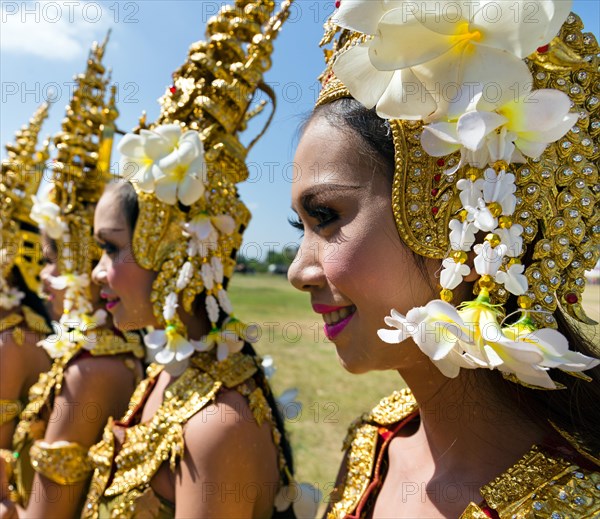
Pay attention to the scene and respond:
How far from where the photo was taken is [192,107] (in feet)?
7.89

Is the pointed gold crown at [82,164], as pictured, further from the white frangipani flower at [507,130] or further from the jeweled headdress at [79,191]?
the white frangipani flower at [507,130]

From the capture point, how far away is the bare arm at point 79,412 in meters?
2.37

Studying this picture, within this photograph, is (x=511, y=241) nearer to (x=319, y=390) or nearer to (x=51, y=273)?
→ (x=51, y=273)

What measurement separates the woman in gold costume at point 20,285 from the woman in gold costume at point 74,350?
0.37m

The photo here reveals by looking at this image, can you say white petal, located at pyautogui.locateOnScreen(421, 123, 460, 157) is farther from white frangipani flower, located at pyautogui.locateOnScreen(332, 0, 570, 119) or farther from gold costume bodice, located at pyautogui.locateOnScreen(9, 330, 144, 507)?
gold costume bodice, located at pyautogui.locateOnScreen(9, 330, 144, 507)

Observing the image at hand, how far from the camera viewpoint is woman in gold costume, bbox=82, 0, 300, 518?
1.85 meters

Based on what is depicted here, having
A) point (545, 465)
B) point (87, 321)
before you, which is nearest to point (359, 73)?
point (545, 465)

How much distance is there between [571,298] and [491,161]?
1.22 ft

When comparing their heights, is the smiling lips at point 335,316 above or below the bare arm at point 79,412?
above

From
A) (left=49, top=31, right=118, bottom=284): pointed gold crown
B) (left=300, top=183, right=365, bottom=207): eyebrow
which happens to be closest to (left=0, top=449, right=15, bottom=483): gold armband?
(left=49, top=31, right=118, bottom=284): pointed gold crown

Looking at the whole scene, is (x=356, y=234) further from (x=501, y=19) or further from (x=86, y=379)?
(x=86, y=379)

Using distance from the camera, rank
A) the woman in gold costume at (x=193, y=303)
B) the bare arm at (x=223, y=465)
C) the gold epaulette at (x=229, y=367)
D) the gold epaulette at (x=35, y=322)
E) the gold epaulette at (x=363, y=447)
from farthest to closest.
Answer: the gold epaulette at (x=35, y=322) < the gold epaulette at (x=229, y=367) < the woman in gold costume at (x=193, y=303) < the bare arm at (x=223, y=465) < the gold epaulette at (x=363, y=447)

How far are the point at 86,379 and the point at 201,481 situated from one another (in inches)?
45.4

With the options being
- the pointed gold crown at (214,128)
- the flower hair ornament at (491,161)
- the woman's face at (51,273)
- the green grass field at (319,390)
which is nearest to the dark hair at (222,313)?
the pointed gold crown at (214,128)
